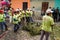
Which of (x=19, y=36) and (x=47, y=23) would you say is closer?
(x=47, y=23)

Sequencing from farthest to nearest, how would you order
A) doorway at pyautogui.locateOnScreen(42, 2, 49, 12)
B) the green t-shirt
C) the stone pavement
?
doorway at pyautogui.locateOnScreen(42, 2, 49, 12) → the stone pavement → the green t-shirt

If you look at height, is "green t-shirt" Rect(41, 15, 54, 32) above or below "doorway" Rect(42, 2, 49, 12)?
above

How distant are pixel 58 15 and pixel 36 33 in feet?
36.3

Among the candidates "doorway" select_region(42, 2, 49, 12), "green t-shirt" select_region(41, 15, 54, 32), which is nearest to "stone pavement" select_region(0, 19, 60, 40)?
"green t-shirt" select_region(41, 15, 54, 32)

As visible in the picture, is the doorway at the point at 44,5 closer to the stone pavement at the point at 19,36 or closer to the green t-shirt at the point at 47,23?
the stone pavement at the point at 19,36

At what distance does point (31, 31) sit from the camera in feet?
53.8

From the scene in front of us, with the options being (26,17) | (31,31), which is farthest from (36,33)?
(26,17)

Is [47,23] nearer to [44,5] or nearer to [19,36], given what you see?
[19,36]

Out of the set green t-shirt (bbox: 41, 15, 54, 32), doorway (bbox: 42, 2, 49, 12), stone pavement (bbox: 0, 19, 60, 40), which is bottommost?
stone pavement (bbox: 0, 19, 60, 40)

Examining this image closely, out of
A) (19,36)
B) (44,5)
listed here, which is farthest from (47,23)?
(44,5)

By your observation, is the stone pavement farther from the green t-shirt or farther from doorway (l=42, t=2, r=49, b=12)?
doorway (l=42, t=2, r=49, b=12)

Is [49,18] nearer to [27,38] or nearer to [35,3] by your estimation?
[27,38]

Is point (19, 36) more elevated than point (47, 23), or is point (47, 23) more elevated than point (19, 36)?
point (47, 23)

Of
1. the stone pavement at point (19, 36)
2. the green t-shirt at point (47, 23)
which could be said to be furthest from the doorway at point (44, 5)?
the green t-shirt at point (47, 23)
